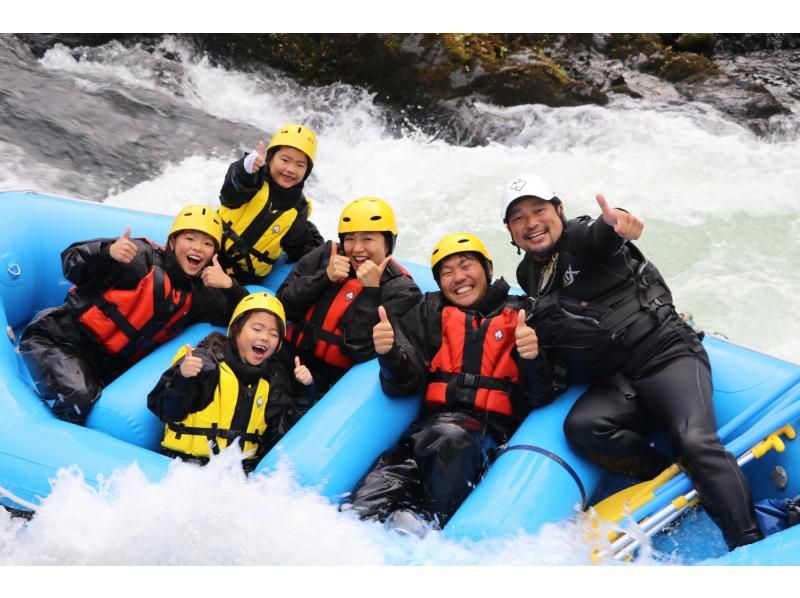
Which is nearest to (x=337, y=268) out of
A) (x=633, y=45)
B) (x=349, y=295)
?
(x=349, y=295)

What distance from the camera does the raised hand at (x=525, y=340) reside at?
2.84m

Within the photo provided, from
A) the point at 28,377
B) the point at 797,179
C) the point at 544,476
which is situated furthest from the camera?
Result: the point at 797,179

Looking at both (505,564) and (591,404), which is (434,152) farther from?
(505,564)

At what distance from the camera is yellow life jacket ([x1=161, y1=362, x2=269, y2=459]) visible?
3.00m

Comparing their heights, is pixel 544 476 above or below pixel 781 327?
below

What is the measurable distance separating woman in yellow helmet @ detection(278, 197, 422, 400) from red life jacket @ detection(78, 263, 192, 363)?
454 mm

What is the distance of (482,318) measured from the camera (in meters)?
3.12

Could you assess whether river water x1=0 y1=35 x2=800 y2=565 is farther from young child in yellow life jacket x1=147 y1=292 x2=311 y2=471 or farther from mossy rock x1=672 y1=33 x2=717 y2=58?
young child in yellow life jacket x1=147 y1=292 x2=311 y2=471

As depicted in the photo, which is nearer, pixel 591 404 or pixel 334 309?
pixel 591 404

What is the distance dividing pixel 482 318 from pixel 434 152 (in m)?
4.32

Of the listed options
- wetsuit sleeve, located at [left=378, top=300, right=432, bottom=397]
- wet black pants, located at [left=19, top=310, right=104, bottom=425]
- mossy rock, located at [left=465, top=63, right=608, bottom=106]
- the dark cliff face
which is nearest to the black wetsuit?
wetsuit sleeve, located at [left=378, top=300, right=432, bottom=397]

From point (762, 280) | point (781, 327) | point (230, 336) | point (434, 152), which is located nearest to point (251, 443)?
point (230, 336)

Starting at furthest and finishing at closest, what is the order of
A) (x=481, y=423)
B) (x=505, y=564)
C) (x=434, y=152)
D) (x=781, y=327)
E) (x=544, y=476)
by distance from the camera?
1. (x=434, y=152)
2. (x=781, y=327)
3. (x=481, y=423)
4. (x=544, y=476)
5. (x=505, y=564)

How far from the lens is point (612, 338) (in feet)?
9.52
